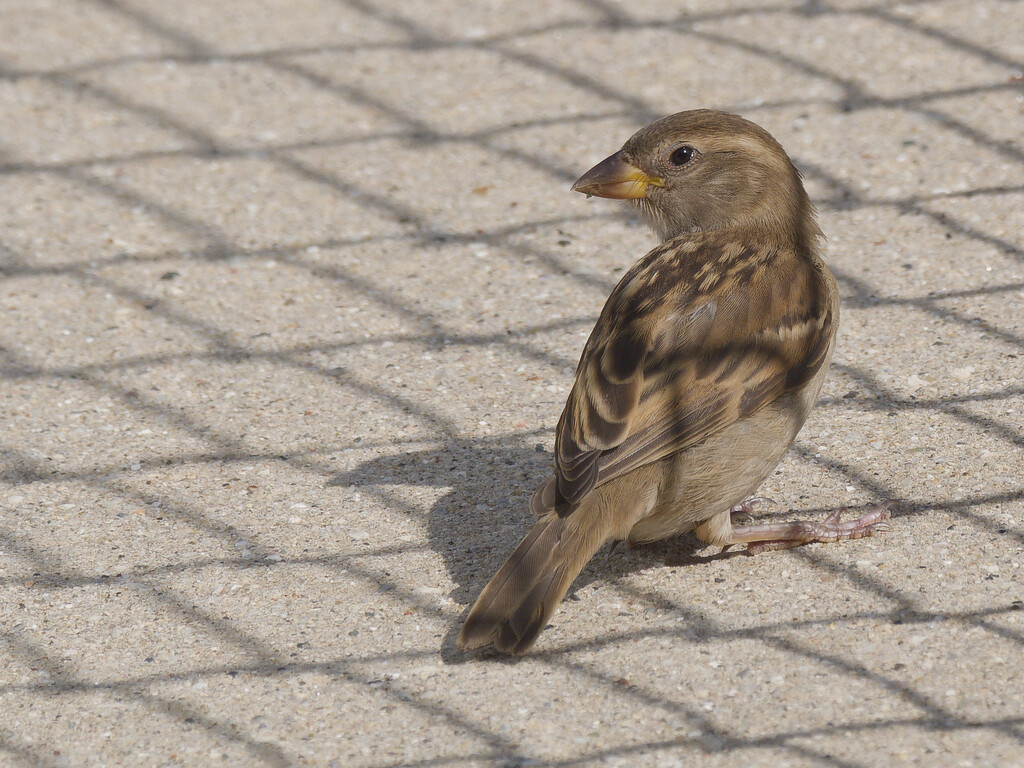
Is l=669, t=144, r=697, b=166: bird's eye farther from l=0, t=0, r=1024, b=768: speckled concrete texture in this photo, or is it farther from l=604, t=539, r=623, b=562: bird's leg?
l=604, t=539, r=623, b=562: bird's leg

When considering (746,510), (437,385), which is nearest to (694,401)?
(746,510)

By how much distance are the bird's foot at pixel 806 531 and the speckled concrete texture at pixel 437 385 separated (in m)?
0.04

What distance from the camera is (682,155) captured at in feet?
13.7

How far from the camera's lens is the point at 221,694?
3418mm

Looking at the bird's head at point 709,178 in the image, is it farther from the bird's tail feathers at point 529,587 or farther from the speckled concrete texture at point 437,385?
the bird's tail feathers at point 529,587

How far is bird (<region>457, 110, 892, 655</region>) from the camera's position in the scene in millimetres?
3484

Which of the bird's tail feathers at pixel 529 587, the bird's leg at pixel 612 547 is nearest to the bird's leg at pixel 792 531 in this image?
the bird's leg at pixel 612 547

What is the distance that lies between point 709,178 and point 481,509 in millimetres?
1155

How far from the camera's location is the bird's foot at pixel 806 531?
3.85 meters

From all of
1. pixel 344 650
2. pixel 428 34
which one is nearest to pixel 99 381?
pixel 344 650

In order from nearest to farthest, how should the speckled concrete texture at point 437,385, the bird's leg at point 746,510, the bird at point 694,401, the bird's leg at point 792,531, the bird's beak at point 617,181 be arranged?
1. the speckled concrete texture at point 437,385
2. the bird at point 694,401
3. the bird's leg at point 792,531
4. the bird's leg at point 746,510
5. the bird's beak at point 617,181

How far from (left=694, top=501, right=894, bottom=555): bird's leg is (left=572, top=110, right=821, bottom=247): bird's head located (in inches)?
32.1

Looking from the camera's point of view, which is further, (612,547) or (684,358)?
(612,547)

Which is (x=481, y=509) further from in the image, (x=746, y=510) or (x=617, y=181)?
(x=617, y=181)
